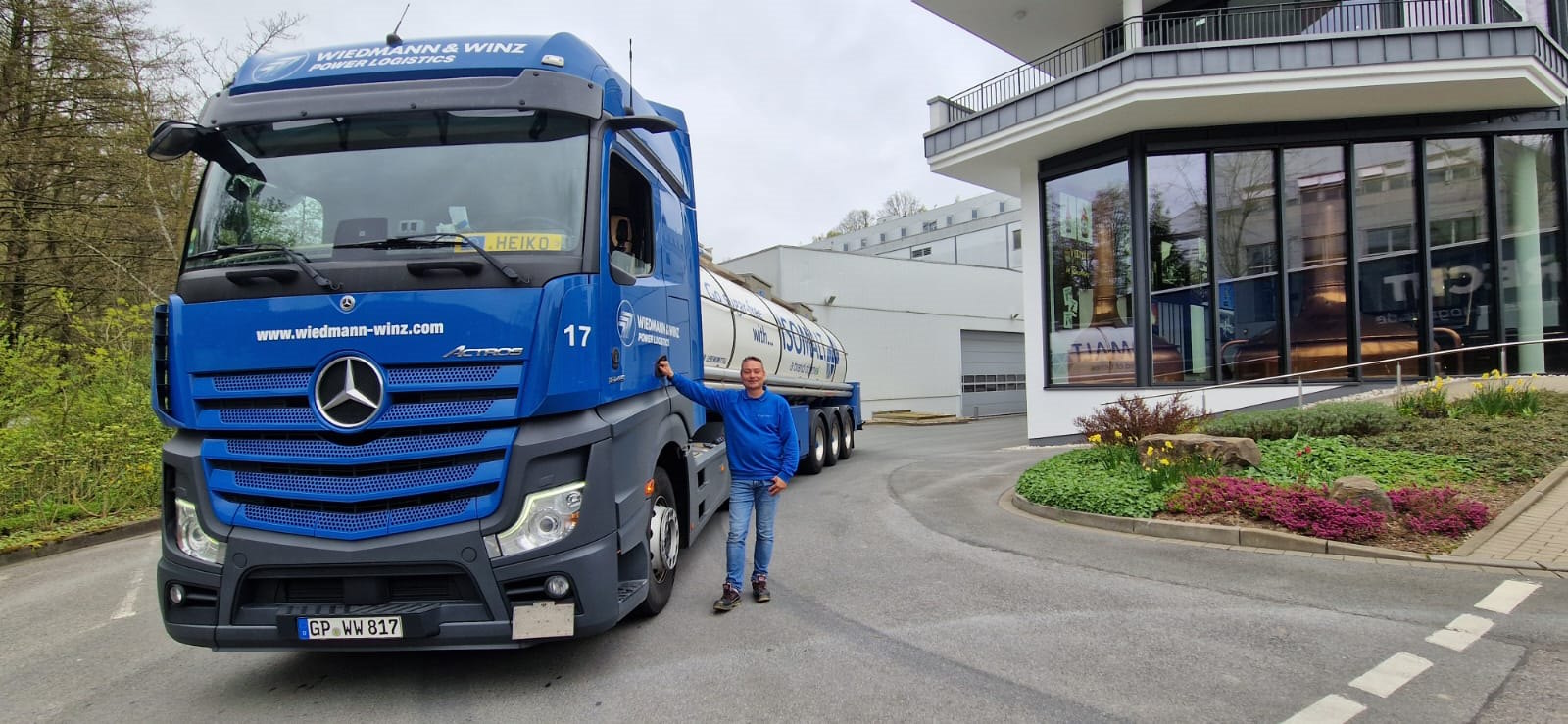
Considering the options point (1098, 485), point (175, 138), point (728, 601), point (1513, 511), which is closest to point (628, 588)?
point (728, 601)

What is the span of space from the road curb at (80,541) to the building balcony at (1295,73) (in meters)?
14.3

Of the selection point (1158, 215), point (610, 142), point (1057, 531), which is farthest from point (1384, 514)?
point (1158, 215)

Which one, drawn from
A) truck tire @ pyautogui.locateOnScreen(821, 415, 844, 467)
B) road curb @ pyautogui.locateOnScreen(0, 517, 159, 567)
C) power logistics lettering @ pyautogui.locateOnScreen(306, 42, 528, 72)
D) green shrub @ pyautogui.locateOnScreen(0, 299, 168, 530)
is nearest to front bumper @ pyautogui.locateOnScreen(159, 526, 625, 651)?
power logistics lettering @ pyautogui.locateOnScreen(306, 42, 528, 72)

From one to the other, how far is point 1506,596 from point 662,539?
524 centimetres

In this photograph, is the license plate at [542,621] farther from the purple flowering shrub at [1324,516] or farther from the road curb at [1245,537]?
the purple flowering shrub at [1324,516]

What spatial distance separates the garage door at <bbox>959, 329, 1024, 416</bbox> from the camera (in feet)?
105

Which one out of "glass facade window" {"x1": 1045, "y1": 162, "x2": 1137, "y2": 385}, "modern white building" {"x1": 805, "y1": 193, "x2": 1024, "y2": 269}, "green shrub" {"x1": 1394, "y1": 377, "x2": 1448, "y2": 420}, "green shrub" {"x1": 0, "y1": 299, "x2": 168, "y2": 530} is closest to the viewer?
"green shrub" {"x1": 0, "y1": 299, "x2": 168, "y2": 530}

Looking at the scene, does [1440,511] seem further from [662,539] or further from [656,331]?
[656,331]

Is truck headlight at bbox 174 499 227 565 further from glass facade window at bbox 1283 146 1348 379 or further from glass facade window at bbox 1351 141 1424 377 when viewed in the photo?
glass facade window at bbox 1351 141 1424 377

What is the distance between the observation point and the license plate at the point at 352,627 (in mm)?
3492

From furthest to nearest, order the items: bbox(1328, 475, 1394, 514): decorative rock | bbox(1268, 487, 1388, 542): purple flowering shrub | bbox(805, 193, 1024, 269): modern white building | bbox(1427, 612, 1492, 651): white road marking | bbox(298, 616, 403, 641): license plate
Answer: bbox(805, 193, 1024, 269): modern white building < bbox(1328, 475, 1394, 514): decorative rock < bbox(1268, 487, 1388, 542): purple flowering shrub < bbox(1427, 612, 1492, 651): white road marking < bbox(298, 616, 403, 641): license plate

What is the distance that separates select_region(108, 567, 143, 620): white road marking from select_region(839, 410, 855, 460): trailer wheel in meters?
10.1

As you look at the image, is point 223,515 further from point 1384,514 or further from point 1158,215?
point 1158,215

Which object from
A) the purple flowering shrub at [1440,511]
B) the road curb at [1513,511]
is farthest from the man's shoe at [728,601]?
the purple flowering shrub at [1440,511]
